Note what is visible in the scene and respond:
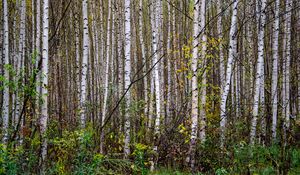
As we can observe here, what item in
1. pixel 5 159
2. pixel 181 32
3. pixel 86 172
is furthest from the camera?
pixel 181 32

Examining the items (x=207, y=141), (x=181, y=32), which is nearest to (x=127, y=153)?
(x=207, y=141)

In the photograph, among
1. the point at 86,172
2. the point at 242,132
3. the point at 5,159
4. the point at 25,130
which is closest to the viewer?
the point at 5,159

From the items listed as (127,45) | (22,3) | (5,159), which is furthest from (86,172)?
(22,3)

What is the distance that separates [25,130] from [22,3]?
18.0 feet

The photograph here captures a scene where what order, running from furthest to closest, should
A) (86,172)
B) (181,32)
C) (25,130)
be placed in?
(181,32), (25,130), (86,172)

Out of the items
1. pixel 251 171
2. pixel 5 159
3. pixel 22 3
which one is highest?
pixel 22 3

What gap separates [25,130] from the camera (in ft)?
21.5

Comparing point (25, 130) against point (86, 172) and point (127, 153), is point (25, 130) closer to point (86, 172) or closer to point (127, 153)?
point (86, 172)

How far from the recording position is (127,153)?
8062 millimetres

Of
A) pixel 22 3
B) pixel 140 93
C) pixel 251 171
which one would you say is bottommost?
pixel 251 171

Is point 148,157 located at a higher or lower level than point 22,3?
lower

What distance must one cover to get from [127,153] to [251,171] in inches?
106

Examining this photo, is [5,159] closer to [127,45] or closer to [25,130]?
[25,130]

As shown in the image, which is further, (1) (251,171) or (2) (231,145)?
(2) (231,145)
